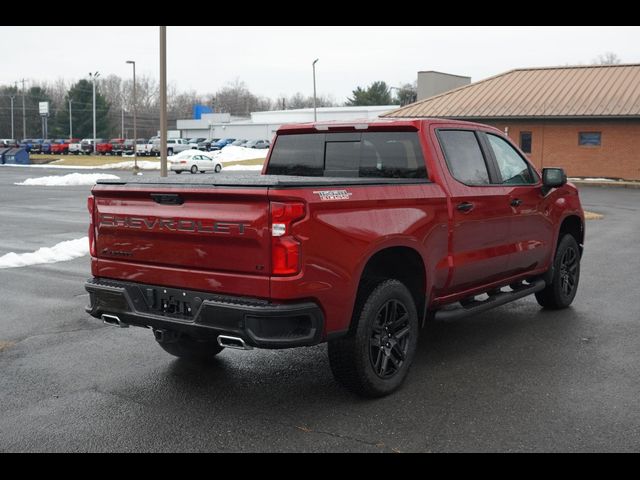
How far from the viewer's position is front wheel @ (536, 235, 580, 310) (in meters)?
7.97

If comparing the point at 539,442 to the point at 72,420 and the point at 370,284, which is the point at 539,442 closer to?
the point at 370,284

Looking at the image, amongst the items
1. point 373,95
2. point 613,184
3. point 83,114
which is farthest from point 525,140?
point 83,114

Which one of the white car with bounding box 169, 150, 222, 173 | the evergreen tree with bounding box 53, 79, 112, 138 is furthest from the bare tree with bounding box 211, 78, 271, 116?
the white car with bounding box 169, 150, 222, 173

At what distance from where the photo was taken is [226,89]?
6875 inches

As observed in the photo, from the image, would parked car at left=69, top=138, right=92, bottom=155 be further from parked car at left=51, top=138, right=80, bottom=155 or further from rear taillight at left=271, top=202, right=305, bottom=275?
rear taillight at left=271, top=202, right=305, bottom=275

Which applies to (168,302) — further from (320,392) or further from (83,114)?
(83,114)

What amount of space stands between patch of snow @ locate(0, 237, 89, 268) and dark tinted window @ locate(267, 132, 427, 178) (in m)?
6.10

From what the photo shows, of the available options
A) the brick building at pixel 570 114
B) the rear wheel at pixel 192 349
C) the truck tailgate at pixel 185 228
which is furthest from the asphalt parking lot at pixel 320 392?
the brick building at pixel 570 114

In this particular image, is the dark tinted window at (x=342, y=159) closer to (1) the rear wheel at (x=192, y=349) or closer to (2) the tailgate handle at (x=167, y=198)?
(1) the rear wheel at (x=192, y=349)

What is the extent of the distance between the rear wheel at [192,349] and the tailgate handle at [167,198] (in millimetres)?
1549

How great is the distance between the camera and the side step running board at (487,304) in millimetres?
6051

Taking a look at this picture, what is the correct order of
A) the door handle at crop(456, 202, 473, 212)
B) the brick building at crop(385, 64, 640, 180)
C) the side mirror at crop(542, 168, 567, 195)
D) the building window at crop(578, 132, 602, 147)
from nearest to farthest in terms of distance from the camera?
the door handle at crop(456, 202, 473, 212) < the side mirror at crop(542, 168, 567, 195) < the brick building at crop(385, 64, 640, 180) < the building window at crop(578, 132, 602, 147)

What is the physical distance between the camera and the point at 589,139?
1364 inches

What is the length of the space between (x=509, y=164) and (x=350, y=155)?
5.62 feet
